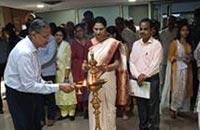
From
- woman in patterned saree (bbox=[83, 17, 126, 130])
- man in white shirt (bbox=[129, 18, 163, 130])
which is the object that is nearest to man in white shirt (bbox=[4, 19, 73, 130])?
woman in patterned saree (bbox=[83, 17, 126, 130])

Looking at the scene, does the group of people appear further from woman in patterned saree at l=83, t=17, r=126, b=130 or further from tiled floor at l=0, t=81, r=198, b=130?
tiled floor at l=0, t=81, r=198, b=130

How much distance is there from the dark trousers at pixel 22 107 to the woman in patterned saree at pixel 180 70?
2328 millimetres

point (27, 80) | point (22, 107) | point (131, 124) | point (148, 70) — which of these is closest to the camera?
point (27, 80)

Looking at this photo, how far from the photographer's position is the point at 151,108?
3873 mm

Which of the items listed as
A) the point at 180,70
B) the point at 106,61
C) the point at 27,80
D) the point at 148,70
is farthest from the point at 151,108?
the point at 27,80

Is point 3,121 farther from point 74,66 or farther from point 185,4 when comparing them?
point 185,4

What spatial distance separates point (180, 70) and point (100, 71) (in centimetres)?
217

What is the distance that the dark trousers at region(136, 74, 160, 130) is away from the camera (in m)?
3.86

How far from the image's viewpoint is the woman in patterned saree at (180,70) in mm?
4723

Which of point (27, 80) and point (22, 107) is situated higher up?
point (27, 80)

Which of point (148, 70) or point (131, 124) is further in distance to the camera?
point (131, 124)

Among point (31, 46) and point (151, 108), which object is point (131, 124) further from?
point (31, 46)

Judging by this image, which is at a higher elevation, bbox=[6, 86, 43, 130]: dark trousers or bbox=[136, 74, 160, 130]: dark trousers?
bbox=[6, 86, 43, 130]: dark trousers

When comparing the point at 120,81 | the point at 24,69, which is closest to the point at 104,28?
the point at 120,81
